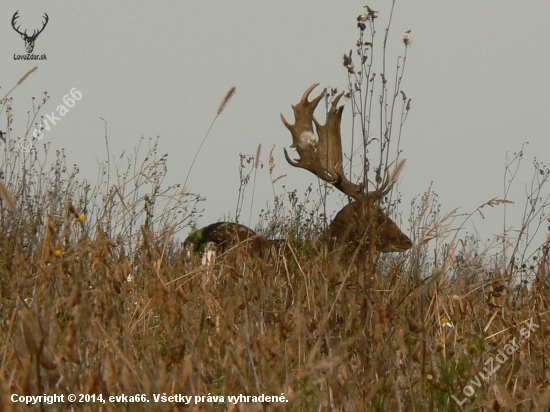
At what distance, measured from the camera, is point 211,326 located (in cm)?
290

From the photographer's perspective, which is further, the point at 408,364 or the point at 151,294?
the point at 151,294

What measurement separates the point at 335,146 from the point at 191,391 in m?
7.54

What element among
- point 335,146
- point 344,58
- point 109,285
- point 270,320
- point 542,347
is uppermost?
point 335,146

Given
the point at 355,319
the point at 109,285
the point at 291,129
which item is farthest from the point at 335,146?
the point at 355,319

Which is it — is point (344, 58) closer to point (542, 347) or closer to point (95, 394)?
point (542, 347)

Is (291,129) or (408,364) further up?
(291,129)

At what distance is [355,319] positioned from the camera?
2227 mm

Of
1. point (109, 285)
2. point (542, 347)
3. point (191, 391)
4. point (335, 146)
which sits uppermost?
point (335, 146)

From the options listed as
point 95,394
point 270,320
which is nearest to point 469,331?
point 270,320

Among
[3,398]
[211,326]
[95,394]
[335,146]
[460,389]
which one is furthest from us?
[335,146]

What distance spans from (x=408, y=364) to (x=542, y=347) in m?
1.00

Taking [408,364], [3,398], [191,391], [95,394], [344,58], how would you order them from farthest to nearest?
1. [344,58]
2. [408,364]
3. [95,394]
4. [191,391]
5. [3,398]

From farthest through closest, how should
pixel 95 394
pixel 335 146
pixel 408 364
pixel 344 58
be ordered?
pixel 335 146
pixel 344 58
pixel 408 364
pixel 95 394

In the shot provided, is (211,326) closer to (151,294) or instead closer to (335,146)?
(151,294)
